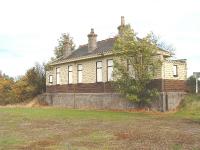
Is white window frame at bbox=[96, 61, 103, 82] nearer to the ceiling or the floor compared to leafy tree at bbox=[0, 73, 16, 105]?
nearer to the ceiling

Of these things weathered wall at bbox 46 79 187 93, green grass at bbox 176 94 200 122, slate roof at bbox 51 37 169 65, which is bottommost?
green grass at bbox 176 94 200 122

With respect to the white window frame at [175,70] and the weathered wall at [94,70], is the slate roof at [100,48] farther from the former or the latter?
the white window frame at [175,70]

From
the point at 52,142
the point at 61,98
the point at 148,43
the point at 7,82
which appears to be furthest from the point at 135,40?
the point at 7,82

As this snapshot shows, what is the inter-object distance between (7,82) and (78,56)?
59.8ft

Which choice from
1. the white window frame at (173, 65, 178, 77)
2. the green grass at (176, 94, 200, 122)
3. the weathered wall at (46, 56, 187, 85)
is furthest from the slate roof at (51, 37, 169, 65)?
the green grass at (176, 94, 200, 122)

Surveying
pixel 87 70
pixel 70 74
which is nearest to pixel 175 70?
pixel 87 70

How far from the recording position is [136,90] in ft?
89.6

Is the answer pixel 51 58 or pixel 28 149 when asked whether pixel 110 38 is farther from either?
pixel 28 149

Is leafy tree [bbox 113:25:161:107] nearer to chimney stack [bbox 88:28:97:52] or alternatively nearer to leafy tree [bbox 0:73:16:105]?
chimney stack [bbox 88:28:97:52]

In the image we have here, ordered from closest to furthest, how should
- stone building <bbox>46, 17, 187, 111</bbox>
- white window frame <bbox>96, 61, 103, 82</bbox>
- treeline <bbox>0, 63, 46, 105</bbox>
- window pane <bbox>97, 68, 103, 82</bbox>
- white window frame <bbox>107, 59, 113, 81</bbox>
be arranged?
stone building <bbox>46, 17, 187, 111</bbox>
white window frame <bbox>107, 59, 113, 81</bbox>
white window frame <bbox>96, 61, 103, 82</bbox>
window pane <bbox>97, 68, 103, 82</bbox>
treeline <bbox>0, 63, 46, 105</bbox>

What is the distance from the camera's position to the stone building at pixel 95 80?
27703 mm

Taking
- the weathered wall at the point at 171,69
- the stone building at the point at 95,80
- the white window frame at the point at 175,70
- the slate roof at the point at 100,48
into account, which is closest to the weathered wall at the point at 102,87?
the stone building at the point at 95,80

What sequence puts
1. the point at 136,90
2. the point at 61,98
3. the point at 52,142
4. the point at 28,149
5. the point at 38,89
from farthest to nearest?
the point at 38,89, the point at 61,98, the point at 136,90, the point at 52,142, the point at 28,149

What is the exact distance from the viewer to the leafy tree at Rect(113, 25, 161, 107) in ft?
89.0
